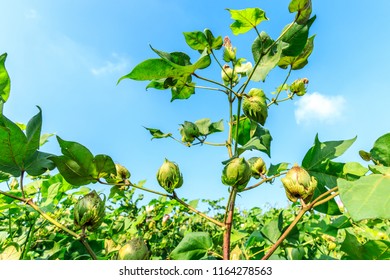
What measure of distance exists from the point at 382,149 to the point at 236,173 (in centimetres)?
34

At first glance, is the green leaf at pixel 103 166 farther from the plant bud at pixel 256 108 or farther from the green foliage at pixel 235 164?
the plant bud at pixel 256 108

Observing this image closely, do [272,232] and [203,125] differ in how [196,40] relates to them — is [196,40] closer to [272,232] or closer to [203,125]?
[203,125]

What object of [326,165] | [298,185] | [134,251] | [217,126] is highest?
[217,126]

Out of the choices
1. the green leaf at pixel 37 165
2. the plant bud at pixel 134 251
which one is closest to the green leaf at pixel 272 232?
the plant bud at pixel 134 251

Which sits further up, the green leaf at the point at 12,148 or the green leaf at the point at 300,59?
the green leaf at the point at 300,59

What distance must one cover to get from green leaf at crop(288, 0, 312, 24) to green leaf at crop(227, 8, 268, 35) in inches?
3.3

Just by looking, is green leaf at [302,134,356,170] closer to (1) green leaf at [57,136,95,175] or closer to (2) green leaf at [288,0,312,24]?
(2) green leaf at [288,0,312,24]

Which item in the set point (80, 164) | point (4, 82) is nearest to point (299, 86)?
point (80, 164)

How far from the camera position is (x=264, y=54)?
0.88m

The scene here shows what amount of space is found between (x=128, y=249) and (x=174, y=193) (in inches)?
7.0

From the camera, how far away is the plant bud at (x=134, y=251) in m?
0.79

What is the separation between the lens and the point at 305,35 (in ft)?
2.93

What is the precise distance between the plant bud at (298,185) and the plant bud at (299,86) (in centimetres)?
45
